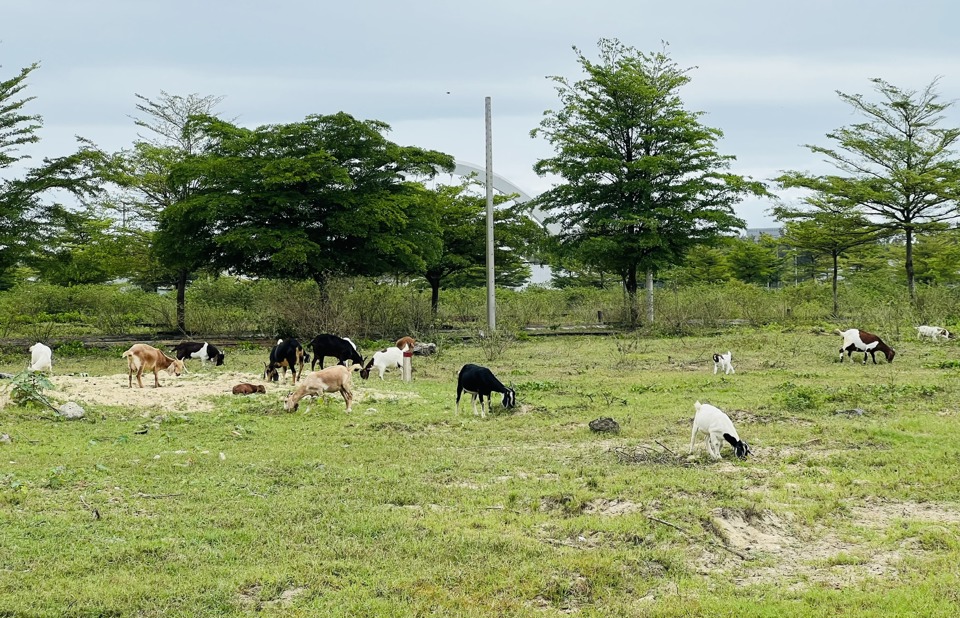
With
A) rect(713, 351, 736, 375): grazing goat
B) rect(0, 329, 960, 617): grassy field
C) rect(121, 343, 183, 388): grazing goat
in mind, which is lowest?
rect(0, 329, 960, 617): grassy field

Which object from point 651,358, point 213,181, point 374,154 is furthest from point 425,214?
point 651,358

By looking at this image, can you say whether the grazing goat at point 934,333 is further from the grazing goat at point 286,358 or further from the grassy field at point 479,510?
the grazing goat at point 286,358

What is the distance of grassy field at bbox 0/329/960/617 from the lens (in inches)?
195

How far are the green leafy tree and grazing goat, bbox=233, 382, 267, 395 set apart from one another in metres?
10.5

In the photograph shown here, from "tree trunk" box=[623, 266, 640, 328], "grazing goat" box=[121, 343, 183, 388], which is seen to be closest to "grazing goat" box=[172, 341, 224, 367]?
"grazing goat" box=[121, 343, 183, 388]

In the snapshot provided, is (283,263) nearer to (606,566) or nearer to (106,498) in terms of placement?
(106,498)

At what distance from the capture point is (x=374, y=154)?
26.3 m

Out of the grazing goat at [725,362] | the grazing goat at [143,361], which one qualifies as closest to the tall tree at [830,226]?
the grazing goat at [725,362]

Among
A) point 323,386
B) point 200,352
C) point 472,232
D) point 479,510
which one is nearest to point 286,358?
point 323,386

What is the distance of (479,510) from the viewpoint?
6.66 meters

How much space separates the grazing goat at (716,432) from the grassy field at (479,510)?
0.17 meters

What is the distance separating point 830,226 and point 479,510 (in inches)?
1165

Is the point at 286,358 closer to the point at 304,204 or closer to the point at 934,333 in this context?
the point at 304,204

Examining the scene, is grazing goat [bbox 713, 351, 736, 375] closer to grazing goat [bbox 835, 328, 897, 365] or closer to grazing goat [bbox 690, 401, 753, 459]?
grazing goat [bbox 835, 328, 897, 365]
